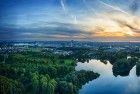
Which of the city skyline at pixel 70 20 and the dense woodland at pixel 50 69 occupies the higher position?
the city skyline at pixel 70 20

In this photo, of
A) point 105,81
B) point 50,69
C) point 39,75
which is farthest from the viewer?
point 50,69

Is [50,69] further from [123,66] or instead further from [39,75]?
[123,66]

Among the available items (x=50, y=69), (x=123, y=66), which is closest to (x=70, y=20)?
(x=50, y=69)

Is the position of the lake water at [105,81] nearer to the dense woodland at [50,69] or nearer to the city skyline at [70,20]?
the dense woodland at [50,69]

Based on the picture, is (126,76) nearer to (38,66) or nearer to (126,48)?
(126,48)

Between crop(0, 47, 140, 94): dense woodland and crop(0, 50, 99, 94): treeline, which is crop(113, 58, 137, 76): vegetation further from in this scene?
crop(0, 50, 99, 94): treeline

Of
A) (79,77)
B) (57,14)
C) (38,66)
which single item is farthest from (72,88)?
(57,14)

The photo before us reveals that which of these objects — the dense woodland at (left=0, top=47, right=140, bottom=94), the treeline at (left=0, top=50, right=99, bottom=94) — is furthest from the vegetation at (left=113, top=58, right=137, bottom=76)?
the treeline at (left=0, top=50, right=99, bottom=94)

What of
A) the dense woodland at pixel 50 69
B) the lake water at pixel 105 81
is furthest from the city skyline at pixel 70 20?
the lake water at pixel 105 81

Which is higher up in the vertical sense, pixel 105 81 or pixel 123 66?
pixel 123 66
